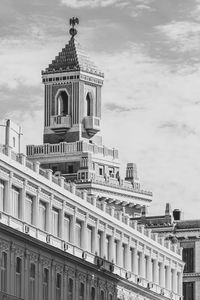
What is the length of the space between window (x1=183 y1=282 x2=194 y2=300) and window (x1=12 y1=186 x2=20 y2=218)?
68481 millimetres

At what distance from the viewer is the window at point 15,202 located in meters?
122

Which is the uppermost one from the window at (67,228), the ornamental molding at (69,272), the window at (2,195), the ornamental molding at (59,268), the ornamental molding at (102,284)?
the window at (67,228)

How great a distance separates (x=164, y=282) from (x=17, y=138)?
4262 cm

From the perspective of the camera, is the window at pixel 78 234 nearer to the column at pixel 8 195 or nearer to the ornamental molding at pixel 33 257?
the ornamental molding at pixel 33 257

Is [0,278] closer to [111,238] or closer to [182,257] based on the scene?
[111,238]

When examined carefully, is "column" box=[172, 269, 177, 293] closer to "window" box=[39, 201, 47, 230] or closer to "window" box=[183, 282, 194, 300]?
"window" box=[183, 282, 194, 300]

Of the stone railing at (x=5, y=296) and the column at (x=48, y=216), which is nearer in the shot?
the stone railing at (x=5, y=296)

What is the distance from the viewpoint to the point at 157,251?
165 m

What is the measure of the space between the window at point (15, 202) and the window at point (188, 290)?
225 ft

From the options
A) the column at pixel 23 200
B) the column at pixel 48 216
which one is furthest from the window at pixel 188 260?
the column at pixel 23 200

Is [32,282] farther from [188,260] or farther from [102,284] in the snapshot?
[188,260]

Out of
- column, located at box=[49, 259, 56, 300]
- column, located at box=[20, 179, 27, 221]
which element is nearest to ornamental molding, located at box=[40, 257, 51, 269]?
column, located at box=[49, 259, 56, 300]

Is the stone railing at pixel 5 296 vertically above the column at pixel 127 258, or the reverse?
the column at pixel 127 258

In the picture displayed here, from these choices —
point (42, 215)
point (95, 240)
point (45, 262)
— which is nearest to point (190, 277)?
point (95, 240)
